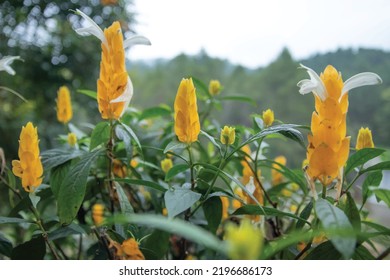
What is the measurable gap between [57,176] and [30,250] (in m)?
0.12

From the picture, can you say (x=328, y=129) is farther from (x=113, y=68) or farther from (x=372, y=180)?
(x=113, y=68)

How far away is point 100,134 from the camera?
604mm

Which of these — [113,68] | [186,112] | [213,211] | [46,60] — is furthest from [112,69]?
[46,60]

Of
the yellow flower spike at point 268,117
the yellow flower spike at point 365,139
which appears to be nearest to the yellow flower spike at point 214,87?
the yellow flower spike at point 268,117

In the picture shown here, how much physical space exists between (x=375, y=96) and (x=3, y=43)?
2305 millimetres

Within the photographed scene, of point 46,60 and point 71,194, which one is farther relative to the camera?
point 46,60

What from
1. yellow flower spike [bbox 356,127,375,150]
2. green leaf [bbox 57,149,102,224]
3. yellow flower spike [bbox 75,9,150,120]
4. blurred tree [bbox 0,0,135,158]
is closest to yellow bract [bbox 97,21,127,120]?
yellow flower spike [bbox 75,9,150,120]

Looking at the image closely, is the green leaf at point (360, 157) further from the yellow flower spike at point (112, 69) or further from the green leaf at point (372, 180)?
the yellow flower spike at point (112, 69)

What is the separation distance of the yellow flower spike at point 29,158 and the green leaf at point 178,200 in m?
0.19

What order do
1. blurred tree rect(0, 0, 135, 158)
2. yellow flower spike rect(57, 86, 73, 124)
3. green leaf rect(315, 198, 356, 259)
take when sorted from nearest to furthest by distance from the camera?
green leaf rect(315, 198, 356, 259) → yellow flower spike rect(57, 86, 73, 124) → blurred tree rect(0, 0, 135, 158)

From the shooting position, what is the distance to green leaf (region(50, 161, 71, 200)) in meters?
0.61

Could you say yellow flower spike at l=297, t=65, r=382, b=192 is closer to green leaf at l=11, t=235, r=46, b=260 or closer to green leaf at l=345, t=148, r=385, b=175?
green leaf at l=345, t=148, r=385, b=175

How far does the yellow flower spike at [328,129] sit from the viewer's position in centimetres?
43

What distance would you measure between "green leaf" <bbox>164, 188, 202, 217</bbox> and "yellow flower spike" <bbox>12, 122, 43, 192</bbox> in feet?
0.64
